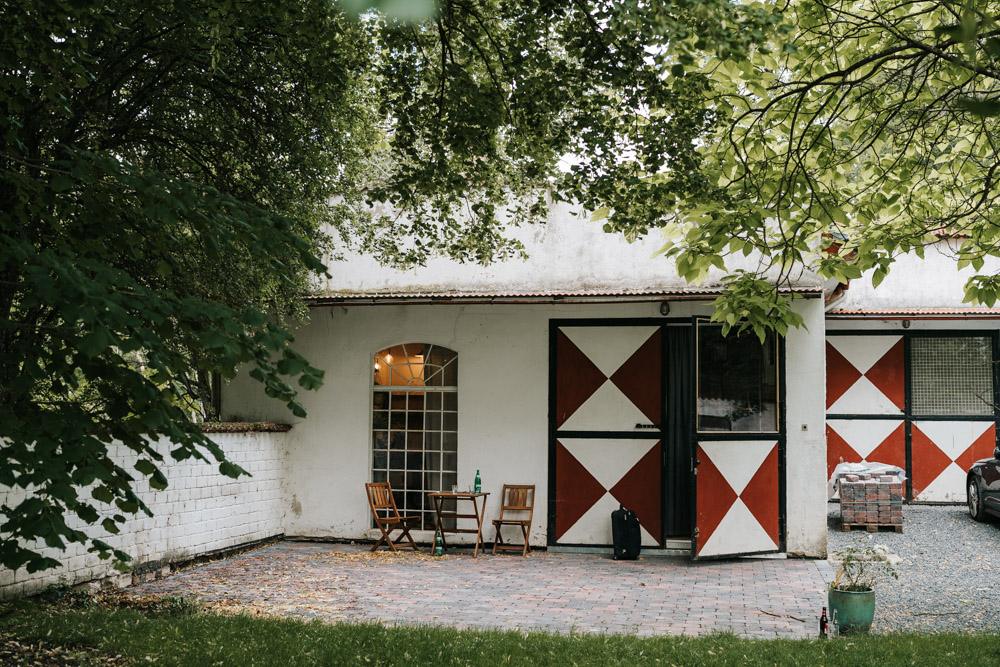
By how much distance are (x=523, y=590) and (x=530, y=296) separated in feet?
11.5

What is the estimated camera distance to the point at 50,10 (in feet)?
14.3

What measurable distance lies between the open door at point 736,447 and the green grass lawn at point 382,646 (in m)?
3.46

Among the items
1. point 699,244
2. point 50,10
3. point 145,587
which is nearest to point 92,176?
point 50,10

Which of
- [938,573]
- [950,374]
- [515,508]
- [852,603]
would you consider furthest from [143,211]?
[950,374]

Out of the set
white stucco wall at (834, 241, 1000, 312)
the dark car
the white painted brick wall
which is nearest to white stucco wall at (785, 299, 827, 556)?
the dark car

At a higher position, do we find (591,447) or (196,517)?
(591,447)

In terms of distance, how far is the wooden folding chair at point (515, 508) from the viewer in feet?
34.3

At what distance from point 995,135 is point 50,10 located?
6465 millimetres

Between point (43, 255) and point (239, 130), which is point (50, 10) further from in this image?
point (239, 130)

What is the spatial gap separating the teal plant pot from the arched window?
5520 millimetres

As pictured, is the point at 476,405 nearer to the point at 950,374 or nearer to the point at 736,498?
the point at 736,498

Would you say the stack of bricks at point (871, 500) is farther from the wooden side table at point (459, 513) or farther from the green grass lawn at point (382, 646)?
the green grass lawn at point (382, 646)

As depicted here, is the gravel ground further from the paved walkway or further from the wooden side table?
the wooden side table

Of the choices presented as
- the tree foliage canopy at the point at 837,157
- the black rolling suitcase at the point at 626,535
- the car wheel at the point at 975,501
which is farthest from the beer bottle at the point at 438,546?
the car wheel at the point at 975,501
